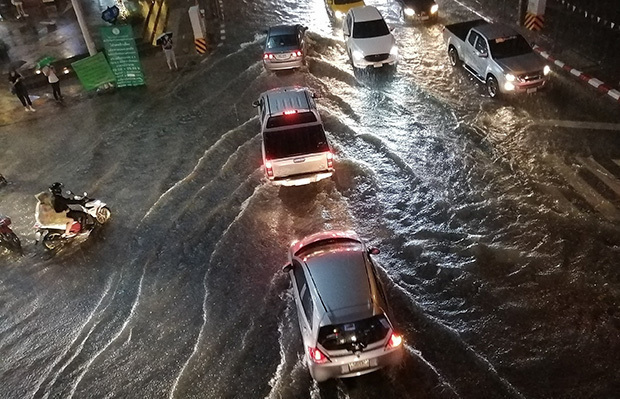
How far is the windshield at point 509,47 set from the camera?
623 inches

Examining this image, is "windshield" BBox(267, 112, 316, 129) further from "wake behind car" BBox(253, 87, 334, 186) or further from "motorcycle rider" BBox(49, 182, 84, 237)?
"motorcycle rider" BBox(49, 182, 84, 237)

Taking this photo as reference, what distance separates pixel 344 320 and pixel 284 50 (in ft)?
42.0

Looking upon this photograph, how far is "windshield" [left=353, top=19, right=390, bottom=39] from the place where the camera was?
725 inches

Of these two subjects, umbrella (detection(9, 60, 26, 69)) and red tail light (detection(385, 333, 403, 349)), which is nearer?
red tail light (detection(385, 333, 403, 349))

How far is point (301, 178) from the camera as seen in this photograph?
12.6 metres

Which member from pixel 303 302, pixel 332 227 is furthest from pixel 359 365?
pixel 332 227

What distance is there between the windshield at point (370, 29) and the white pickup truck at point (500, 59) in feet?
8.55

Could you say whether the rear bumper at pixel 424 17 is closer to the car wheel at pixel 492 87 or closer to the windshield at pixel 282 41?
the windshield at pixel 282 41

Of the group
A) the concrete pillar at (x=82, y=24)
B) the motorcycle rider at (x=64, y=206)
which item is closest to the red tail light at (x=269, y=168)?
the motorcycle rider at (x=64, y=206)

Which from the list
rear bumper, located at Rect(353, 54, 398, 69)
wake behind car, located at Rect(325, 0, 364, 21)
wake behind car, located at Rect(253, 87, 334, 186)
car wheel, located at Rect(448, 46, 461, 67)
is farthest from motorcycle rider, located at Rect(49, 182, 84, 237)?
wake behind car, located at Rect(325, 0, 364, 21)

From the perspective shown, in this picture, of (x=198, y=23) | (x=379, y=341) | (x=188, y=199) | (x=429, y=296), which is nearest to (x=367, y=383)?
(x=379, y=341)

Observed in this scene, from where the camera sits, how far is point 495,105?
1562cm

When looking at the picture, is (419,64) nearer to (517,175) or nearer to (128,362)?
(517,175)

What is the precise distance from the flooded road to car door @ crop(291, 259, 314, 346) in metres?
0.87
